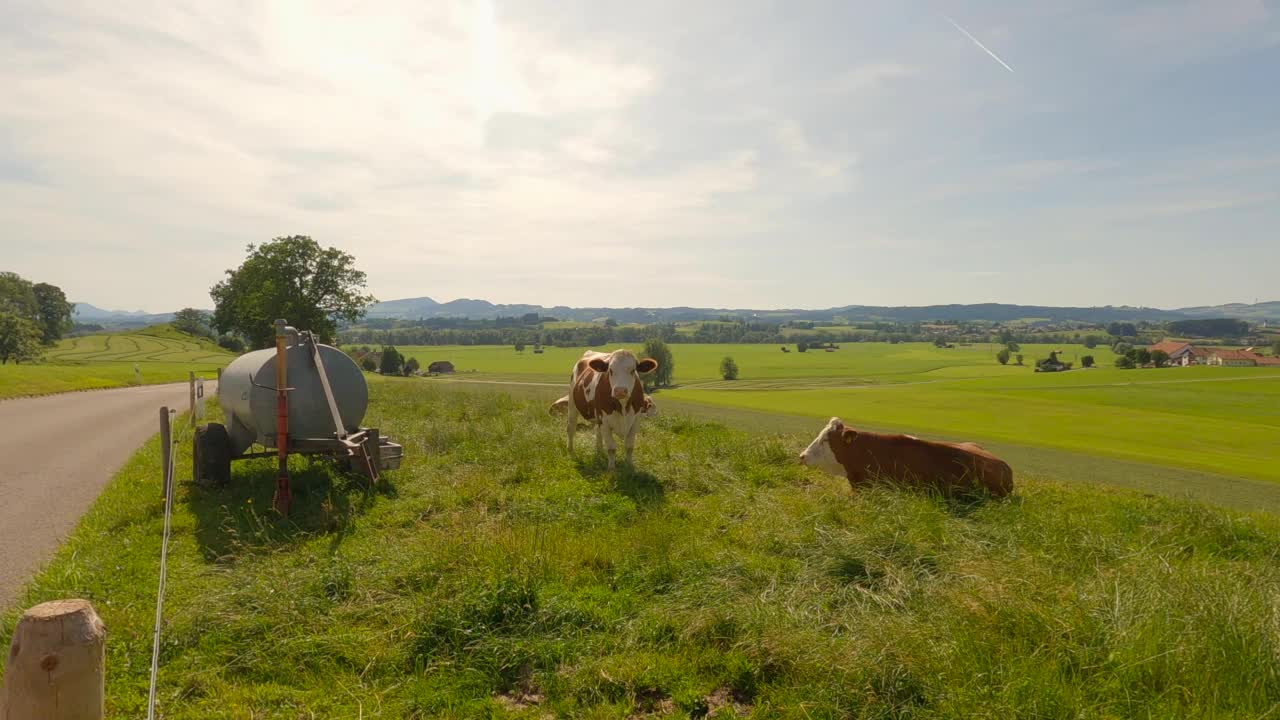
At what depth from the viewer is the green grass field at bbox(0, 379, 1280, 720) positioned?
13.8 feet

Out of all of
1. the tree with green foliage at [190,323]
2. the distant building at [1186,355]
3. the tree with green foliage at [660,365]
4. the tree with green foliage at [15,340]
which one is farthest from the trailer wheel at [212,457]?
the distant building at [1186,355]

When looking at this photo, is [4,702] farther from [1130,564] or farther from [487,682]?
[1130,564]

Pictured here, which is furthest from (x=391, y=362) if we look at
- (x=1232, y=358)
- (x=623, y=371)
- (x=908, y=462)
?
(x=1232, y=358)

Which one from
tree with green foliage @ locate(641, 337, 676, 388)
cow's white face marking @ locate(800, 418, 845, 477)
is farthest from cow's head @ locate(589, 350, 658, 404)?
tree with green foliage @ locate(641, 337, 676, 388)

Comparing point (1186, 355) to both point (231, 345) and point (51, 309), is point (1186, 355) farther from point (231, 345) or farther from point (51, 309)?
point (51, 309)

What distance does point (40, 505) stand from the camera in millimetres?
9320

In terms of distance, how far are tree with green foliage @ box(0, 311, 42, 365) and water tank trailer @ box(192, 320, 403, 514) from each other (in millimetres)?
63024

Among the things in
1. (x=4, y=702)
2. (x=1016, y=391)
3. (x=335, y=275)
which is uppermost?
(x=335, y=275)

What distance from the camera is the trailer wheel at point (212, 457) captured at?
9820 millimetres

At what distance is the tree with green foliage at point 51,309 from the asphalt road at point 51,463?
91.8m

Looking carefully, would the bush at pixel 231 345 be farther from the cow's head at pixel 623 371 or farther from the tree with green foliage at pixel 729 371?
the cow's head at pixel 623 371

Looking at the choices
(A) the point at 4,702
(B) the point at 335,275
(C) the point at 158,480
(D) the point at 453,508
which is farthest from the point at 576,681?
(B) the point at 335,275

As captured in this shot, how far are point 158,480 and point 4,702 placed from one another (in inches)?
391

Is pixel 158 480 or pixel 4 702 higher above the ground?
pixel 4 702
